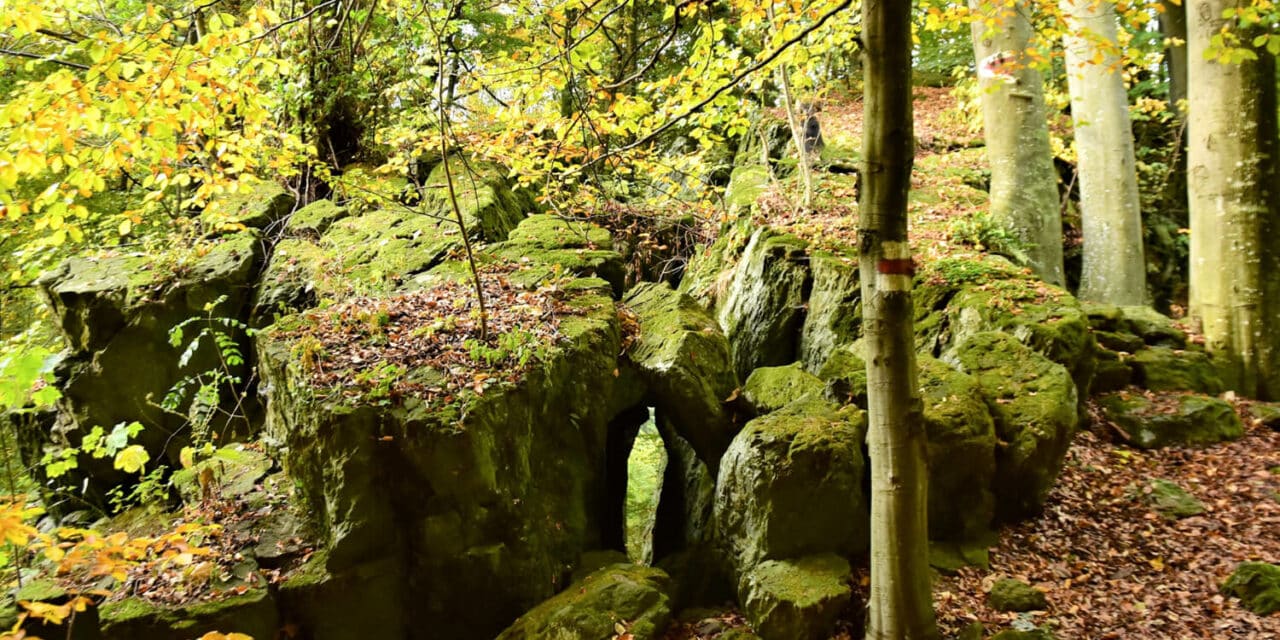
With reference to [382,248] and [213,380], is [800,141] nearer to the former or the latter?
[382,248]

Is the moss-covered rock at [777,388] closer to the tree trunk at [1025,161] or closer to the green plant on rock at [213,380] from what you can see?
the tree trunk at [1025,161]

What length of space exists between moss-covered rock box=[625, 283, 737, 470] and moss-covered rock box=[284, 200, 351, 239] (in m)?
5.53

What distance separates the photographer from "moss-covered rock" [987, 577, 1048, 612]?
4570 millimetres

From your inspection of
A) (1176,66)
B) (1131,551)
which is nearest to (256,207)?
(1131,551)

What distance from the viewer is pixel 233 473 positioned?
642 centimetres

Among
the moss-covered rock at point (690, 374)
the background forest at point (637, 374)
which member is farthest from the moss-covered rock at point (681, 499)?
the moss-covered rock at point (690, 374)

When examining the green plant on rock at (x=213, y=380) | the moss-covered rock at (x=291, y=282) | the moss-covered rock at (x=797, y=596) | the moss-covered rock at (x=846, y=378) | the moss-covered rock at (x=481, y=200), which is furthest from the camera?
the moss-covered rock at (x=481, y=200)

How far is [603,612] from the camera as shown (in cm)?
504

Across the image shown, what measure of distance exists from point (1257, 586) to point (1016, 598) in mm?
1409

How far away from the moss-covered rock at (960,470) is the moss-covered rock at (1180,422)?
2.01m

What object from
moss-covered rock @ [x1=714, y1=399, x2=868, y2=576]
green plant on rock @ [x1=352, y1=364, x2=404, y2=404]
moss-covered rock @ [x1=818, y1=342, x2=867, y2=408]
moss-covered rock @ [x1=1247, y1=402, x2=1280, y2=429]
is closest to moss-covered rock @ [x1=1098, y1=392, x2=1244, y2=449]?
moss-covered rock @ [x1=1247, y1=402, x2=1280, y2=429]

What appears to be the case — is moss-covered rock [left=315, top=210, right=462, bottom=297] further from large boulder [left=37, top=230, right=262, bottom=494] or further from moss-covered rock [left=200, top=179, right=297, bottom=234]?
large boulder [left=37, top=230, right=262, bottom=494]

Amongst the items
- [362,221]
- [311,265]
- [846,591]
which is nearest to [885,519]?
[846,591]

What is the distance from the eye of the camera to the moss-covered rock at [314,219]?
978 centimetres
